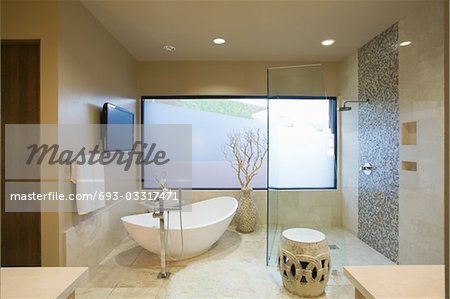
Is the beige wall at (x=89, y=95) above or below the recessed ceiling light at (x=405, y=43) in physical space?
below

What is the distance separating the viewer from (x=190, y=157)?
4.69 m

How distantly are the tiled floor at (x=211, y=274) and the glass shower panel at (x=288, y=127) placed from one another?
1.31 feet

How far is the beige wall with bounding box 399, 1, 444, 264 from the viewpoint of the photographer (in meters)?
2.60

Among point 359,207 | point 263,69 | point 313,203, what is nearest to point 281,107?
point 313,203

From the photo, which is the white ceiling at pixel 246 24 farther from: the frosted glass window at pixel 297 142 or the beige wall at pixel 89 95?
the frosted glass window at pixel 297 142

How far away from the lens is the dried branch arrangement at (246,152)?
15.2ft

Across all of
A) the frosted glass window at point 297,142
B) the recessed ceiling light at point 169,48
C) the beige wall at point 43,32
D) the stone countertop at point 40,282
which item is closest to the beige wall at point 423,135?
the frosted glass window at point 297,142

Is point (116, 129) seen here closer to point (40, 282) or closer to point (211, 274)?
point (211, 274)

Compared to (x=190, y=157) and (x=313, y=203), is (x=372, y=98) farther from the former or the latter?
(x=190, y=157)

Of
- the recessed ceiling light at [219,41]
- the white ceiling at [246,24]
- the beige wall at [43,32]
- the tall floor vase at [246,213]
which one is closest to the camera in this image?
the beige wall at [43,32]

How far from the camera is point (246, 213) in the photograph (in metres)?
4.32

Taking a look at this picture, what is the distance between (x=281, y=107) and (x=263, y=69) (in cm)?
151

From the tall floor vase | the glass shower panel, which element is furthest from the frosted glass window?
the tall floor vase

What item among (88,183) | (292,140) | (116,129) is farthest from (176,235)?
(292,140)
